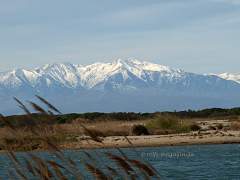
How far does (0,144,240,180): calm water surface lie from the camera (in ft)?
94.1

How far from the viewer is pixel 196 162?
1420 inches

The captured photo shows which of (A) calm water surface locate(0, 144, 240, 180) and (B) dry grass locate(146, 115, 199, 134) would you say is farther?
(B) dry grass locate(146, 115, 199, 134)

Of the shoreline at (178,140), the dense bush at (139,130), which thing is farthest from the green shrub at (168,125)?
the shoreline at (178,140)

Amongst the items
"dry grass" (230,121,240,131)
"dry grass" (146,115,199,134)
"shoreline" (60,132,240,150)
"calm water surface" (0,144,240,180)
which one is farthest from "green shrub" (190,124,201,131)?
"calm water surface" (0,144,240,180)

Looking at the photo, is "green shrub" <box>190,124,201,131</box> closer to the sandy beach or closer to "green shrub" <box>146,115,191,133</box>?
"green shrub" <box>146,115,191,133</box>

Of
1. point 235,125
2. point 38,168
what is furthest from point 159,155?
point 38,168

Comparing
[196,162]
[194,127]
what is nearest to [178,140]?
[194,127]

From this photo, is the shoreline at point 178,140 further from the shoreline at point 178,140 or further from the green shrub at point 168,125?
the green shrub at point 168,125

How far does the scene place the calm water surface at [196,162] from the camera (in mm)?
28677

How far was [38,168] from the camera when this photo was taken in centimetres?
673

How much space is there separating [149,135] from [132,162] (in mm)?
52025

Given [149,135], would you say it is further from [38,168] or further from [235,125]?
[38,168]

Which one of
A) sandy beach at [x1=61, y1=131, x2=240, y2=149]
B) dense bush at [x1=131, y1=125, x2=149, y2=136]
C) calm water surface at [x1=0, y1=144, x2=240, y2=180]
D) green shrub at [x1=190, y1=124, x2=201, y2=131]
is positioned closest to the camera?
calm water surface at [x1=0, y1=144, x2=240, y2=180]

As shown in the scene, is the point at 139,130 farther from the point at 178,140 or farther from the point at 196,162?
the point at 196,162
